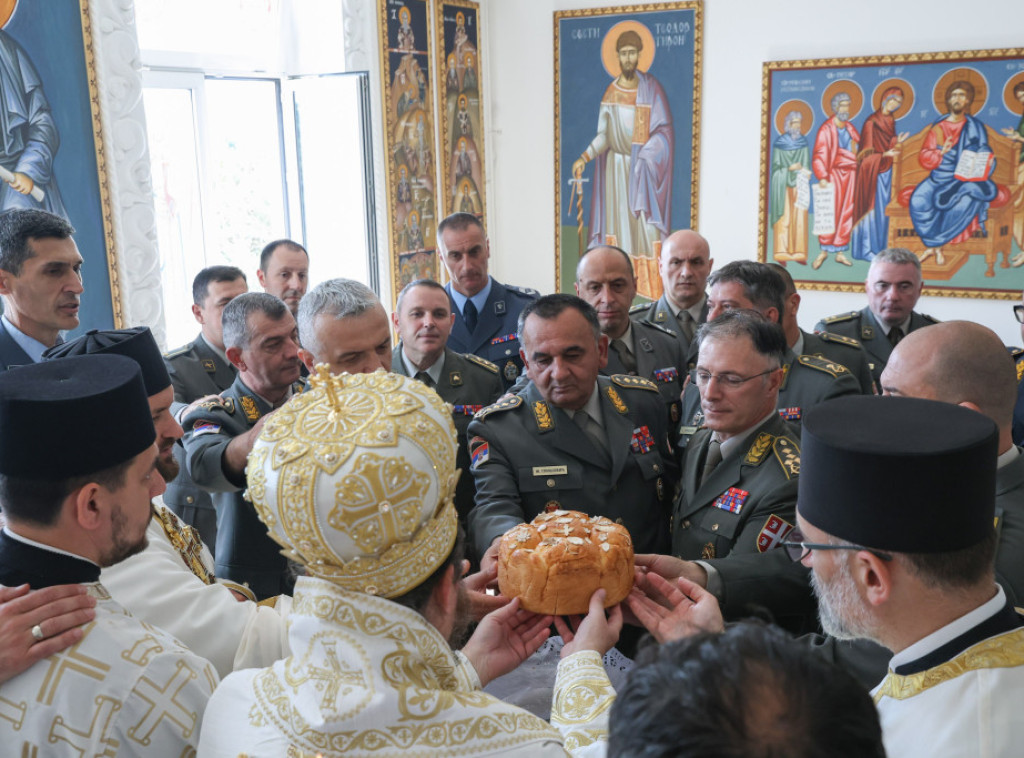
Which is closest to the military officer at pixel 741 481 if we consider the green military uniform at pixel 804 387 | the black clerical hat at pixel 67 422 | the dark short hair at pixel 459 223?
the green military uniform at pixel 804 387

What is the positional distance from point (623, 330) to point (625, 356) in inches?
6.8

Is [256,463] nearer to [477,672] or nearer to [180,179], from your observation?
[477,672]

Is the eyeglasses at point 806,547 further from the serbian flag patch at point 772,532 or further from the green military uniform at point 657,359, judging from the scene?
the green military uniform at point 657,359

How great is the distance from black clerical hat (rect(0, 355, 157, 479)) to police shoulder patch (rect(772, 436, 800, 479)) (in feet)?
6.54

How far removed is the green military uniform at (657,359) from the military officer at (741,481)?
1.41 metres

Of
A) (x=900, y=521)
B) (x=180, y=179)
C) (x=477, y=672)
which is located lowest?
(x=477, y=672)

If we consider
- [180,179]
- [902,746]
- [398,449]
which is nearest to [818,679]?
[398,449]

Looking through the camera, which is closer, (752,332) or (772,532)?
(772,532)

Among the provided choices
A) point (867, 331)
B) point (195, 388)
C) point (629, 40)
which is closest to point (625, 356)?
point (867, 331)

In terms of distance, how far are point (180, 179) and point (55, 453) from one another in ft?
19.0

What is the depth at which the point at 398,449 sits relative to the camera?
154 centimetres

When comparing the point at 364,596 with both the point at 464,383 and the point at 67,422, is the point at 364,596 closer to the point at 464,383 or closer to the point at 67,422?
the point at 67,422

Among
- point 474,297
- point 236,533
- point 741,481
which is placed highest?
point 474,297

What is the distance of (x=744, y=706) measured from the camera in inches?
39.0
